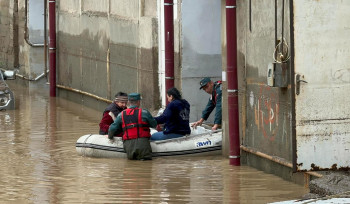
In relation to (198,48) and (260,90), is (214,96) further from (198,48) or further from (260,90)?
(260,90)

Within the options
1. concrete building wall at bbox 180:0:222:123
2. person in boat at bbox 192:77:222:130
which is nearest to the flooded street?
person in boat at bbox 192:77:222:130

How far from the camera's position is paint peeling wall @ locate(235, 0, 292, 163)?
15700mm

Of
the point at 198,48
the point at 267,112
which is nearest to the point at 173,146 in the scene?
the point at 267,112

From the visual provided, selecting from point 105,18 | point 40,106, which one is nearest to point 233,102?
point 105,18

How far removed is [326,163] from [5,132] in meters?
10.1

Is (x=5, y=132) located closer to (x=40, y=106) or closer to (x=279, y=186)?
(x=40, y=106)

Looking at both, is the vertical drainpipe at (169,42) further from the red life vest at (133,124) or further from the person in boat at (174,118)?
the red life vest at (133,124)

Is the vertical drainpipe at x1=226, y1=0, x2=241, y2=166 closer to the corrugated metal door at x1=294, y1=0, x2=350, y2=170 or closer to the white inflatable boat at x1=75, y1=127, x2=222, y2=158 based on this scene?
the white inflatable boat at x1=75, y1=127, x2=222, y2=158

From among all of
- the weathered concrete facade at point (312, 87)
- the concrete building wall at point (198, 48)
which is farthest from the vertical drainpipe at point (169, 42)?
the weathered concrete facade at point (312, 87)

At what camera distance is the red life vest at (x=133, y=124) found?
18.5 m

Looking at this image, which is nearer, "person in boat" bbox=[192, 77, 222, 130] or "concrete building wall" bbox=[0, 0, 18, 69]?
"person in boat" bbox=[192, 77, 222, 130]

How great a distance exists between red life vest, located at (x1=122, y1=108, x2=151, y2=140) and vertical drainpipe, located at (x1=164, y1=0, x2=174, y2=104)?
2752mm

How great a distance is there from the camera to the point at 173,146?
19.0 meters

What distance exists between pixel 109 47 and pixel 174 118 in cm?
792
